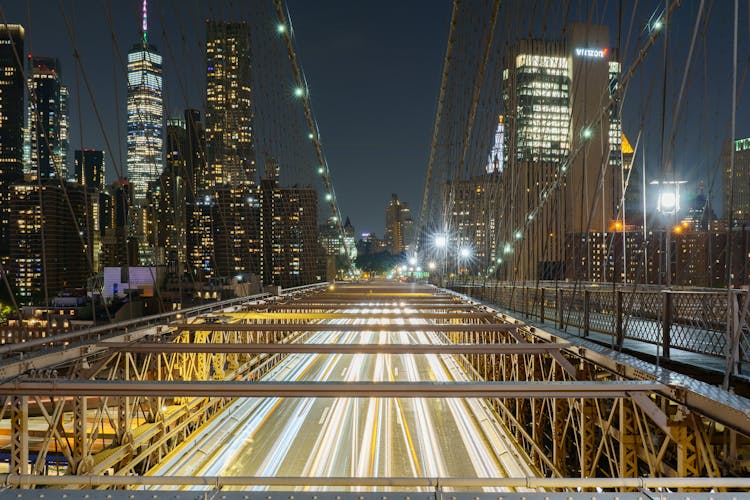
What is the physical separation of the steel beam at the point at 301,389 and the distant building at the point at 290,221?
129ft

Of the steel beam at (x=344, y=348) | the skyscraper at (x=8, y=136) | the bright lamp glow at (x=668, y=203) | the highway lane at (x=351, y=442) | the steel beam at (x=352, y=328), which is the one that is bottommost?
the highway lane at (x=351, y=442)

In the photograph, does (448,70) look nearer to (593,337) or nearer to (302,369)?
(302,369)

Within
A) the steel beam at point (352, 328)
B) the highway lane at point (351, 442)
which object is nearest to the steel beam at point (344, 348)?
the steel beam at point (352, 328)

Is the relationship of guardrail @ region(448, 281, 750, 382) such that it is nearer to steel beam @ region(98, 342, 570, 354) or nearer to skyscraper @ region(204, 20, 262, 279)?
steel beam @ region(98, 342, 570, 354)

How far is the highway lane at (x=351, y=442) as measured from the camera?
407 inches

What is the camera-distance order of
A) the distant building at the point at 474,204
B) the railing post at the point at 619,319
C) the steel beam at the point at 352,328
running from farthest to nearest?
1. the distant building at the point at 474,204
2. the steel beam at the point at 352,328
3. the railing post at the point at 619,319

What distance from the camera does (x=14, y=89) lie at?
80.6m

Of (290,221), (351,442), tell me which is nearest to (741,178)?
(351,442)

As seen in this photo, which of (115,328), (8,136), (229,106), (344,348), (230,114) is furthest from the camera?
(8,136)

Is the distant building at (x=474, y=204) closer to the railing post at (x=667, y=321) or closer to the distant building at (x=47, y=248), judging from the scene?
the railing post at (x=667, y=321)

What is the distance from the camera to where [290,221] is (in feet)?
193

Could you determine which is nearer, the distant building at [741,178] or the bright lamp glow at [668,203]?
the bright lamp glow at [668,203]

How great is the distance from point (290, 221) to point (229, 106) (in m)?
26.1

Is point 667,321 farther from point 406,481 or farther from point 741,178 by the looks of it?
point 741,178
